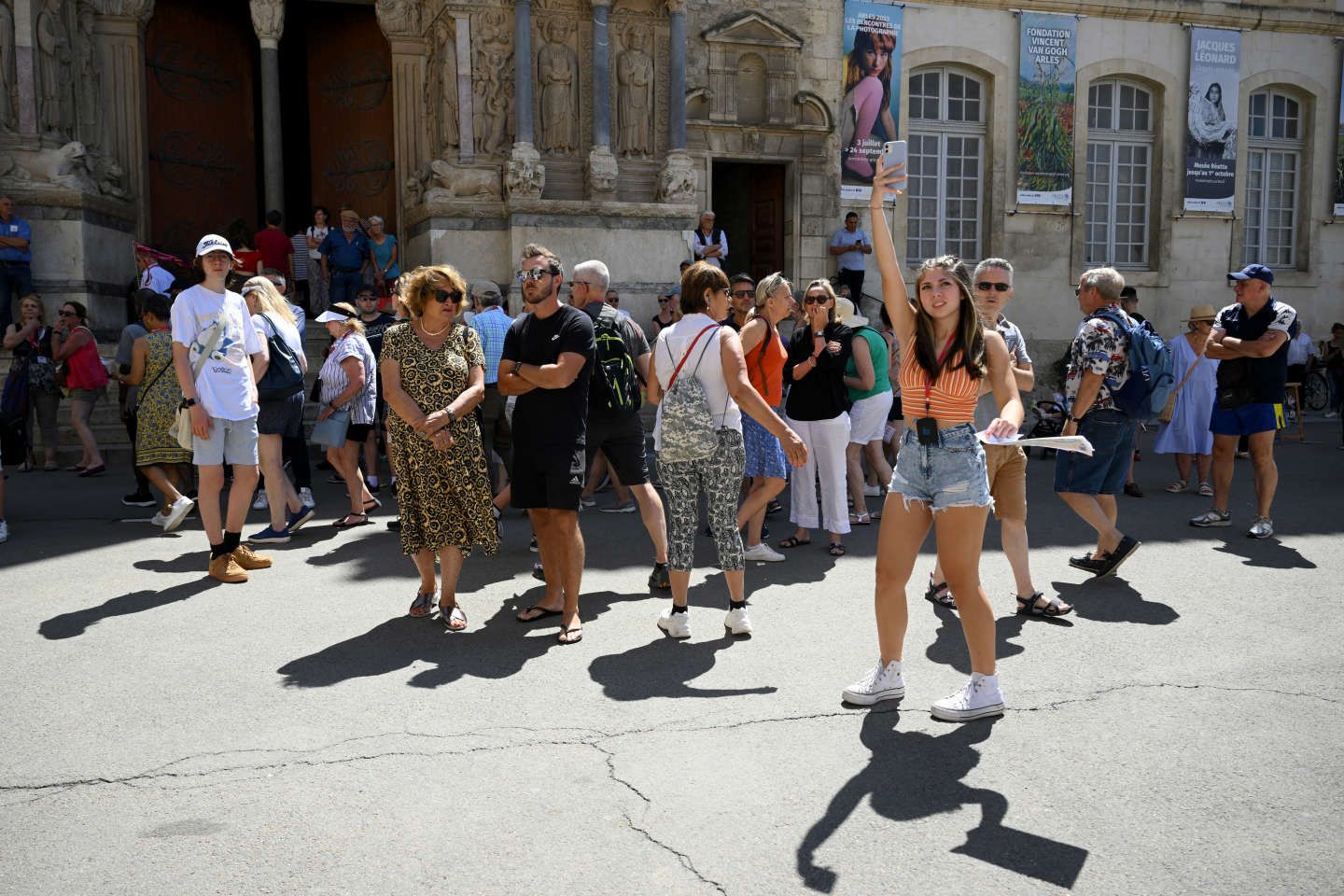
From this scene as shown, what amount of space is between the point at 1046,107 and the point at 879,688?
56.5ft

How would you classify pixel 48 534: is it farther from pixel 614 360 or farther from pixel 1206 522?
pixel 1206 522

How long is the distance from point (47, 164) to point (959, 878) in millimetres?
14016

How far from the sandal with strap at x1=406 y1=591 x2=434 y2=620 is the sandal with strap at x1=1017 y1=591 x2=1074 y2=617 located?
10.3 feet

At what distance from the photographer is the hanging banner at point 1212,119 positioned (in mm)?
19812

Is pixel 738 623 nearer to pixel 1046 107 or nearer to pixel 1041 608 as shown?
pixel 1041 608

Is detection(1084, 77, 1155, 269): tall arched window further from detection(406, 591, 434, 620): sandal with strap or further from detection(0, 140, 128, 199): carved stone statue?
detection(406, 591, 434, 620): sandal with strap

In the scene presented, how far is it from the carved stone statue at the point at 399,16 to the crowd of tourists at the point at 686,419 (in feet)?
27.3

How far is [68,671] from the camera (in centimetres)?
483

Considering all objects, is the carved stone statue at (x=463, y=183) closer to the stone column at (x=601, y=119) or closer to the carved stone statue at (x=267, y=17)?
the stone column at (x=601, y=119)

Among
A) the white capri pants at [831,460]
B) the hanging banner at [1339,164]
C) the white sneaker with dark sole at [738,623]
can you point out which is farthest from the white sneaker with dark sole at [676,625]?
the hanging banner at [1339,164]

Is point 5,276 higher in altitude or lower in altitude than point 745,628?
higher

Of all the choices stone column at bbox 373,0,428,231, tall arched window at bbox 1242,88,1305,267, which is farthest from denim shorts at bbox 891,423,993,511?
tall arched window at bbox 1242,88,1305,267

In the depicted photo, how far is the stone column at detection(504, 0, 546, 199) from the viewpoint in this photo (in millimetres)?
14539

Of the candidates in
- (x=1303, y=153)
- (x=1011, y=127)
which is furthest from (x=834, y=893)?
(x=1303, y=153)
